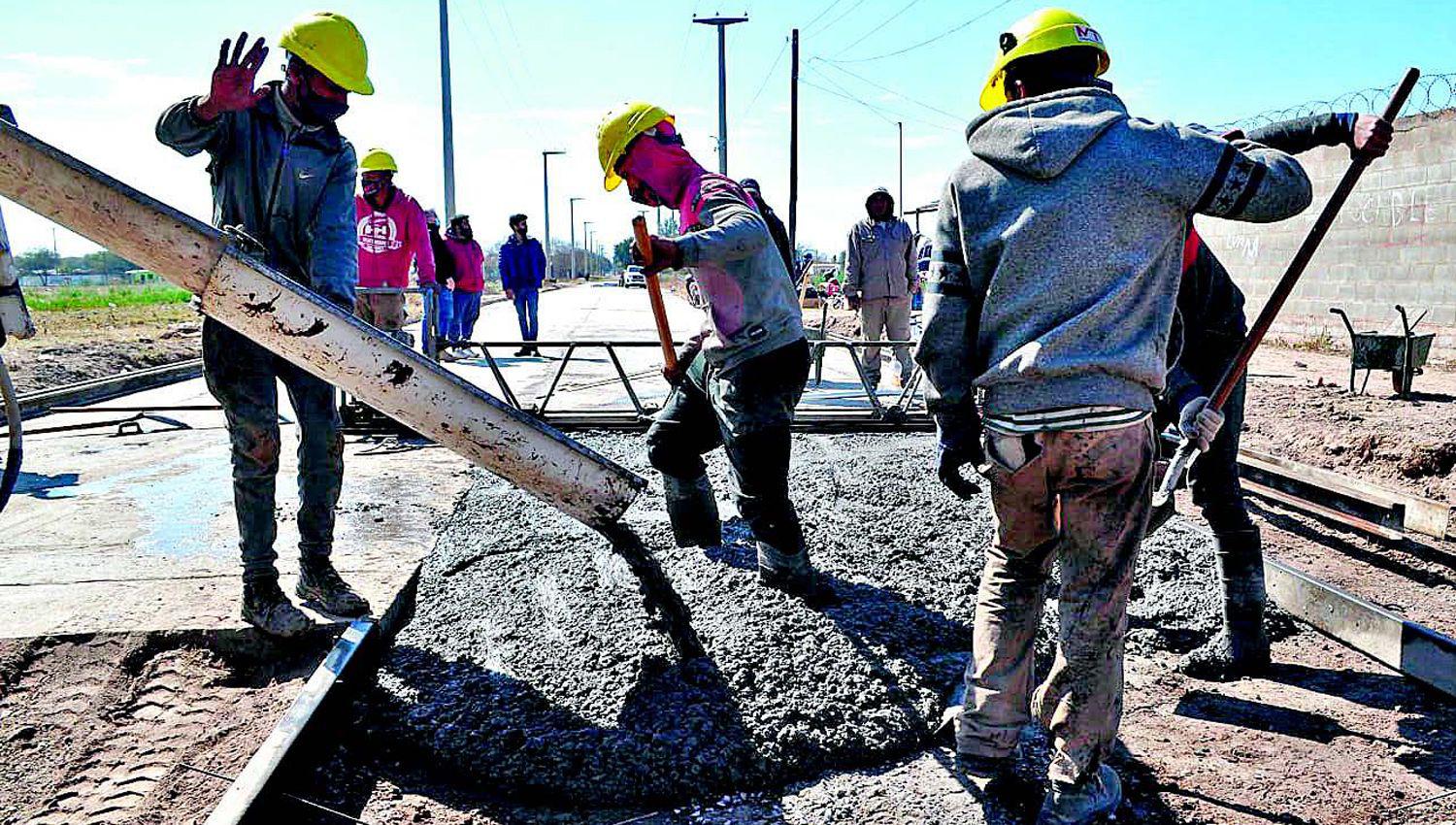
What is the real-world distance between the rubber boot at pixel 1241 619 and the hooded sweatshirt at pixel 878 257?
6433 millimetres

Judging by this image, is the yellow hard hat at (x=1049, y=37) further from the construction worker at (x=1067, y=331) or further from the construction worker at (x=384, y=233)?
the construction worker at (x=384, y=233)

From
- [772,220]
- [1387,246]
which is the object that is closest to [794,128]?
[1387,246]

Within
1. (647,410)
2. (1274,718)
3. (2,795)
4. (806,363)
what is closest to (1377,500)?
(1274,718)

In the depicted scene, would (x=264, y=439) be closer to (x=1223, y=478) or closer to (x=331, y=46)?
(x=331, y=46)

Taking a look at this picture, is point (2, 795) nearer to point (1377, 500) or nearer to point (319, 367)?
point (319, 367)

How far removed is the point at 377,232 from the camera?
28.2 ft

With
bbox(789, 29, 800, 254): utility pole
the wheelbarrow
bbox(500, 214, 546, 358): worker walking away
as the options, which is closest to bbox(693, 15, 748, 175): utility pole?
bbox(789, 29, 800, 254): utility pole

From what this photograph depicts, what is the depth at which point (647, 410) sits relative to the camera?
7426 mm

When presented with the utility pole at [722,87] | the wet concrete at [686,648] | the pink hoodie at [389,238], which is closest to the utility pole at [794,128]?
the utility pole at [722,87]

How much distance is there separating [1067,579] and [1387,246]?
13.1 m

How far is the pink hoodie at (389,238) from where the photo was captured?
860 cm

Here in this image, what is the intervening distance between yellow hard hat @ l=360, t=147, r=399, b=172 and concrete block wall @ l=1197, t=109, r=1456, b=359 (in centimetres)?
950

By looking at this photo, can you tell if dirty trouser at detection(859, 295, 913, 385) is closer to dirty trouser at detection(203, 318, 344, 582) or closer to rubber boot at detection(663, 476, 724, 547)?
rubber boot at detection(663, 476, 724, 547)

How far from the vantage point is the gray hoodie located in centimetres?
218
